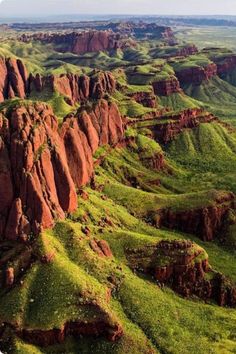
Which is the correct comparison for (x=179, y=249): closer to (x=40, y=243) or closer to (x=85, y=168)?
(x=40, y=243)

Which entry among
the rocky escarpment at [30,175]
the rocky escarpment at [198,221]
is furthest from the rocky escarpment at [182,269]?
the rocky escarpment at [198,221]

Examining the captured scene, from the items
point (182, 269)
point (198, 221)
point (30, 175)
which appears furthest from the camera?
point (198, 221)

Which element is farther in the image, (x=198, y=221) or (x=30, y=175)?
(x=198, y=221)

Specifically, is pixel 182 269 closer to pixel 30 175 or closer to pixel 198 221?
pixel 198 221

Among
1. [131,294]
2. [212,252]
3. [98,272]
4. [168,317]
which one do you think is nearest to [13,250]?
[98,272]

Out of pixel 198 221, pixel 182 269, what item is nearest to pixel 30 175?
pixel 182 269

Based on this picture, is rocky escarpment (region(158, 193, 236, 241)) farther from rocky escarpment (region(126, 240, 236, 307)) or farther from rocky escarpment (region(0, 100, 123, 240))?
rocky escarpment (region(0, 100, 123, 240))

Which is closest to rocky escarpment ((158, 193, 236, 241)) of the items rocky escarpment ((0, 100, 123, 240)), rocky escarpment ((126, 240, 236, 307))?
rocky escarpment ((126, 240, 236, 307))
